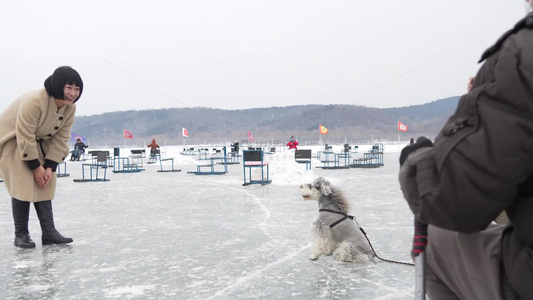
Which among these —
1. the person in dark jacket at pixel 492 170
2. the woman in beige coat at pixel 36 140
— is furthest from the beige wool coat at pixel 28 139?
the person in dark jacket at pixel 492 170

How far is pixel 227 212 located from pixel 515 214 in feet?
20.2

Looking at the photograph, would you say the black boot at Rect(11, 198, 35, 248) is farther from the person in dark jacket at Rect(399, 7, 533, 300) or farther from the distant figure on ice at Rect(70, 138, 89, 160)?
the distant figure on ice at Rect(70, 138, 89, 160)

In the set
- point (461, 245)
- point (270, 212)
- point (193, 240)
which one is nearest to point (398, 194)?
point (270, 212)

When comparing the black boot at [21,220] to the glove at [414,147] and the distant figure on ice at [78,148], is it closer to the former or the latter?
the glove at [414,147]

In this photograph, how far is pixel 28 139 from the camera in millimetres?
4145

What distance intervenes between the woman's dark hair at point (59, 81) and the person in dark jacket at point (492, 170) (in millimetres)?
4041

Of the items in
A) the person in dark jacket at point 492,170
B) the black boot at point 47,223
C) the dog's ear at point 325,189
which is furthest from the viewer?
the black boot at point 47,223

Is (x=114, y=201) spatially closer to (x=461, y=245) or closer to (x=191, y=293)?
(x=191, y=293)

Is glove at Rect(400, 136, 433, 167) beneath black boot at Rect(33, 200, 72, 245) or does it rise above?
above

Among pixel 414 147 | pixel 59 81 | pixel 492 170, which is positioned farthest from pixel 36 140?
pixel 492 170

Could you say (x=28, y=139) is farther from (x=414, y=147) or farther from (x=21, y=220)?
(x=414, y=147)

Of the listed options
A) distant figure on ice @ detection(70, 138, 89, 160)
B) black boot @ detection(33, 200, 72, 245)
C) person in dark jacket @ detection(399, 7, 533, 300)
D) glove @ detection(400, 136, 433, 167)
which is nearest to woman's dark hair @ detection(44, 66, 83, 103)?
black boot @ detection(33, 200, 72, 245)

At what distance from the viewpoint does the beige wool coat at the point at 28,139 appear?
4145 mm

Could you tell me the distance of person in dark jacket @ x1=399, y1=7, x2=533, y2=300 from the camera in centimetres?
98
